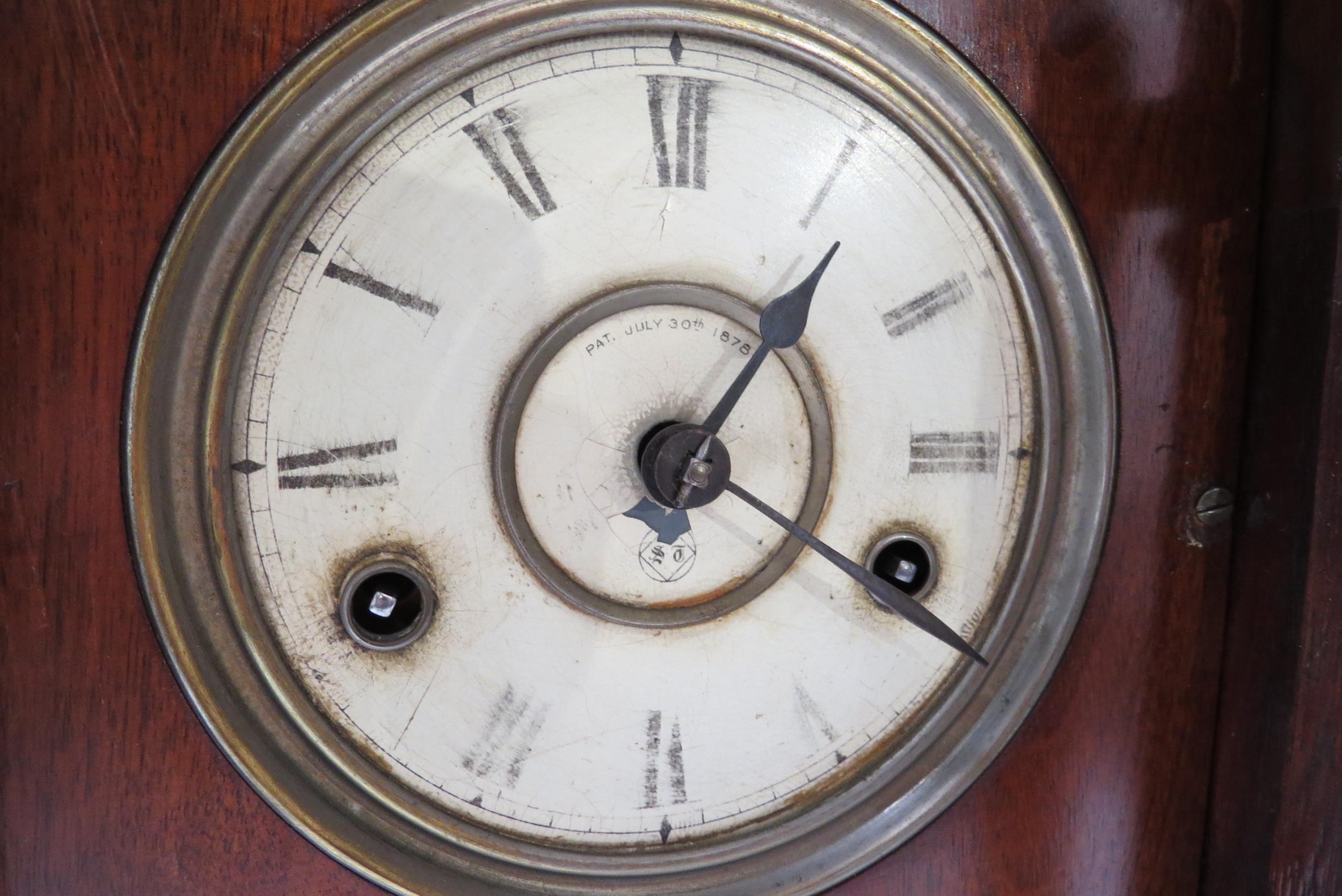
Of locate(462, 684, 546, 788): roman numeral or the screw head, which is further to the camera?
the screw head

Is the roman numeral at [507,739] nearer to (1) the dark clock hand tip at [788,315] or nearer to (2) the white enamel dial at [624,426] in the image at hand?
(2) the white enamel dial at [624,426]

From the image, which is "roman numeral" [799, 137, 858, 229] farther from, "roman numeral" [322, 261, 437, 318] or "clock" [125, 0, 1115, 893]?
"roman numeral" [322, 261, 437, 318]

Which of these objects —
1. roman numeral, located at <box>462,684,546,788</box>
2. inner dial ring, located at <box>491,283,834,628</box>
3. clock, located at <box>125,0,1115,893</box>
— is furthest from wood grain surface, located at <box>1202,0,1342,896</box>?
roman numeral, located at <box>462,684,546,788</box>

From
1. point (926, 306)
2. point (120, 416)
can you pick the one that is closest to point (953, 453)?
point (926, 306)

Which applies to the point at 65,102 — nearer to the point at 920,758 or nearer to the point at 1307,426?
the point at 920,758

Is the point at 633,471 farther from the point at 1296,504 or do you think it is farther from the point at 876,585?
the point at 1296,504
